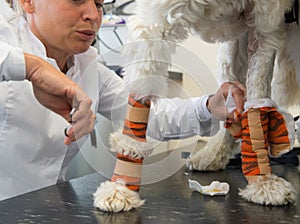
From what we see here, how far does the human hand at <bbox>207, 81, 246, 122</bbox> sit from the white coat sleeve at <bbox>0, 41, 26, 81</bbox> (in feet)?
1.22

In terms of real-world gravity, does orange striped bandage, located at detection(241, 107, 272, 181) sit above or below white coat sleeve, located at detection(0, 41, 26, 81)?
below

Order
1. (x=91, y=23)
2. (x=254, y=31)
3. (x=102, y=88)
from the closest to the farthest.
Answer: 1. (x=254, y=31)
2. (x=91, y=23)
3. (x=102, y=88)

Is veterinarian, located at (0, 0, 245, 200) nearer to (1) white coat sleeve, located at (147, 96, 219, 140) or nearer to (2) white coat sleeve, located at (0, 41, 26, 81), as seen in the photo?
(1) white coat sleeve, located at (147, 96, 219, 140)

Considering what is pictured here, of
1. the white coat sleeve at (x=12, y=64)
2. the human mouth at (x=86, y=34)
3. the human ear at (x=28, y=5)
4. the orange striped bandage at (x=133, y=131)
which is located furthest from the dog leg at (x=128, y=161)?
the human ear at (x=28, y=5)

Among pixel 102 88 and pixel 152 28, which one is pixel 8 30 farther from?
pixel 152 28

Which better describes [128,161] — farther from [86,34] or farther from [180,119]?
[86,34]

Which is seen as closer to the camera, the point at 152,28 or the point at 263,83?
the point at 152,28

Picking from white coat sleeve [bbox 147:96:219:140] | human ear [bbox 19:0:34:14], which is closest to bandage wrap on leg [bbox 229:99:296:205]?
white coat sleeve [bbox 147:96:219:140]

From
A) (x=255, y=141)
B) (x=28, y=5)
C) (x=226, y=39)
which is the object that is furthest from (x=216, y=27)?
(x=28, y=5)

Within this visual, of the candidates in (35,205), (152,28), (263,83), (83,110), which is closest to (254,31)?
(263,83)

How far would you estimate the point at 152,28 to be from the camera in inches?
28.2

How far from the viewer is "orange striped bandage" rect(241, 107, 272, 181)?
82 cm

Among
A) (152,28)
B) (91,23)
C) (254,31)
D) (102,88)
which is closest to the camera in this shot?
(152,28)

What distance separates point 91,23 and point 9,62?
276 mm
